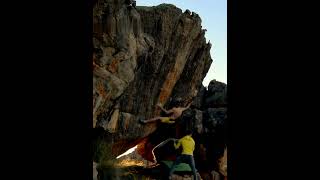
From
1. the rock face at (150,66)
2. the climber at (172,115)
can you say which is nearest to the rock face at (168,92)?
the rock face at (150,66)

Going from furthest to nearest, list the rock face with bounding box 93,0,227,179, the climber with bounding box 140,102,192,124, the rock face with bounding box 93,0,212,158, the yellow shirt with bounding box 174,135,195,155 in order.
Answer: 1. the rock face with bounding box 93,0,227,179
2. the climber with bounding box 140,102,192,124
3. the rock face with bounding box 93,0,212,158
4. the yellow shirt with bounding box 174,135,195,155

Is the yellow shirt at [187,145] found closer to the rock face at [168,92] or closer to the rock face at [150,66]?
the rock face at [150,66]

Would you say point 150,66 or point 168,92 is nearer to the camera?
point 150,66

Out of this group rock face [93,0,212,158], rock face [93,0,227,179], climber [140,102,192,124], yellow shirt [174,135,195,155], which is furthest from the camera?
rock face [93,0,227,179]

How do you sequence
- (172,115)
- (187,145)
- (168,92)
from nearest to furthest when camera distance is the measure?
(187,145)
(172,115)
(168,92)

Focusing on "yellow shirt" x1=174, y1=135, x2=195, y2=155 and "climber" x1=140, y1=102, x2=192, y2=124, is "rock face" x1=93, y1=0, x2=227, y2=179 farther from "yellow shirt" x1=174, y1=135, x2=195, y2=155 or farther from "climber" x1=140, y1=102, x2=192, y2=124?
"yellow shirt" x1=174, y1=135, x2=195, y2=155

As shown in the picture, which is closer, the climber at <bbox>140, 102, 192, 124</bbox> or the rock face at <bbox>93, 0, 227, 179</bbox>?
the climber at <bbox>140, 102, 192, 124</bbox>

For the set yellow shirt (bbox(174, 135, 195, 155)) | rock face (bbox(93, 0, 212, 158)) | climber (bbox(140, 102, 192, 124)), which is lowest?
yellow shirt (bbox(174, 135, 195, 155))

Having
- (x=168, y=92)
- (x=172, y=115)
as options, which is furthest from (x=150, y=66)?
(x=172, y=115)

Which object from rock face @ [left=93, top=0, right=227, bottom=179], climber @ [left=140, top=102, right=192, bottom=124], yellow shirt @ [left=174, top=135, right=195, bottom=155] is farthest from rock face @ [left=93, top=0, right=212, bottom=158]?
yellow shirt @ [left=174, top=135, right=195, bottom=155]

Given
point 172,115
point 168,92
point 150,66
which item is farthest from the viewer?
point 168,92

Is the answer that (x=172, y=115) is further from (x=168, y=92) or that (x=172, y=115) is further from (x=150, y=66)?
(x=150, y=66)
